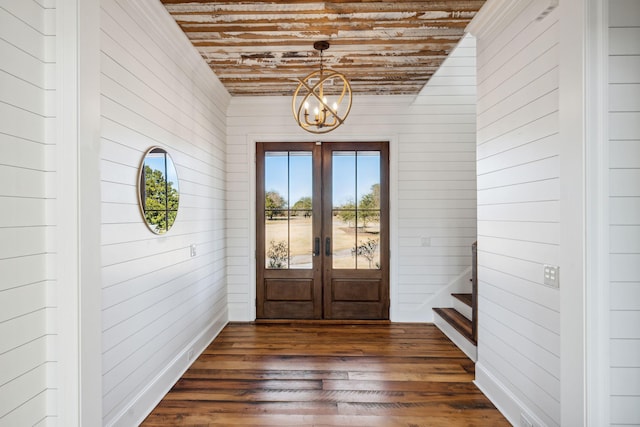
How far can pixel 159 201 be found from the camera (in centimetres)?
259

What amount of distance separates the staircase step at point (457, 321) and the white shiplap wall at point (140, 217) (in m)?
2.62

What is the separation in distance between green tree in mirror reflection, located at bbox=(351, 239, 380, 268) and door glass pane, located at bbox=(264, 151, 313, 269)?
0.60 meters

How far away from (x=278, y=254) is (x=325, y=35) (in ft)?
8.82

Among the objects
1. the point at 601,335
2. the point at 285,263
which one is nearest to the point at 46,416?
the point at 601,335

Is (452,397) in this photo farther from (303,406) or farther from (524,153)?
(524,153)

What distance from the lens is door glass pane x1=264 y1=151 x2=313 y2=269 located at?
180 inches

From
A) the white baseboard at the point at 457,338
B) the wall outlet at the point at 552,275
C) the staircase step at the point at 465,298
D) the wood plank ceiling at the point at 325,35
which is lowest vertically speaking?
the white baseboard at the point at 457,338

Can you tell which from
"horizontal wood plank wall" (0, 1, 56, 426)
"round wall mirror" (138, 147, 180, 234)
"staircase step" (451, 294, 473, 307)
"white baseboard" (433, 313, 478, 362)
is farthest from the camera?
"staircase step" (451, 294, 473, 307)

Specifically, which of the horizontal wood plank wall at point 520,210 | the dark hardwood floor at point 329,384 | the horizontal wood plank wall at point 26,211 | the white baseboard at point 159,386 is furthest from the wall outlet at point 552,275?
the white baseboard at point 159,386

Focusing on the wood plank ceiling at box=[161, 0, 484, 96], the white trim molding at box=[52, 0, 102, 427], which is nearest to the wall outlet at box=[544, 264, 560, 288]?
the wood plank ceiling at box=[161, 0, 484, 96]

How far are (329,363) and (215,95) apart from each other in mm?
3128

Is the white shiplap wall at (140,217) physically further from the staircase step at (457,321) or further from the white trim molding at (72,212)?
the staircase step at (457,321)

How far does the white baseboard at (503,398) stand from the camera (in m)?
2.18

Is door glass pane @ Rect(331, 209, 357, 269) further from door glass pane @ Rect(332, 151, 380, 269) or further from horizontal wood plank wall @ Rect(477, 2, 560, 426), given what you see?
horizontal wood plank wall @ Rect(477, 2, 560, 426)
